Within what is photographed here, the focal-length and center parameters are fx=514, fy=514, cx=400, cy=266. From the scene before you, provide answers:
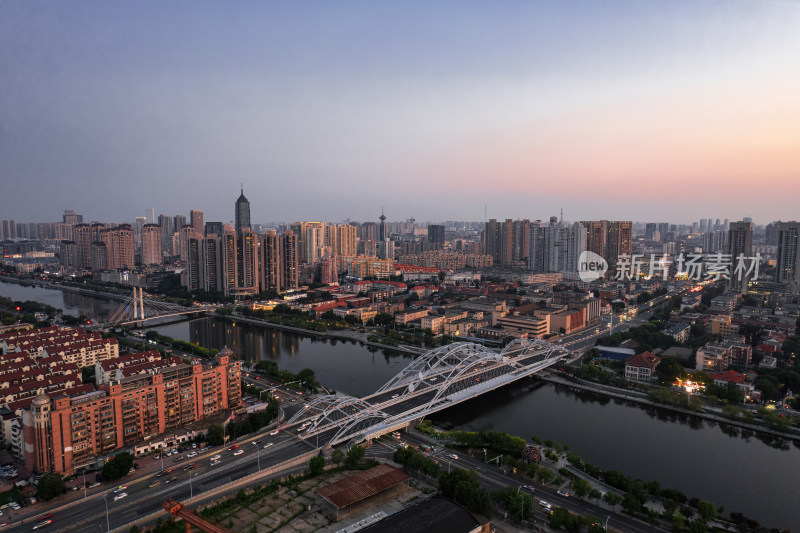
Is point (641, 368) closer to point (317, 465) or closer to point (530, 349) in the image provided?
point (530, 349)

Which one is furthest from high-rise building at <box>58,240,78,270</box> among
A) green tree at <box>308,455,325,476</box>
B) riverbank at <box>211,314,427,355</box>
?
green tree at <box>308,455,325,476</box>

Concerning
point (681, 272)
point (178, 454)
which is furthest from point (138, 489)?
point (681, 272)

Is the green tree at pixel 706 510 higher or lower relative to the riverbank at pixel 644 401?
higher

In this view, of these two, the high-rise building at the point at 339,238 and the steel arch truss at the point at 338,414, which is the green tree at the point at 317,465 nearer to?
the steel arch truss at the point at 338,414

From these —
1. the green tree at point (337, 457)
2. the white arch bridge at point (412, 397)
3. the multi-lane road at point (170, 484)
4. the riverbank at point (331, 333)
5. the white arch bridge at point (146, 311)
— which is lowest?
the riverbank at point (331, 333)

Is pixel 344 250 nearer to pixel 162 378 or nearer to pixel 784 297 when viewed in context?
pixel 784 297

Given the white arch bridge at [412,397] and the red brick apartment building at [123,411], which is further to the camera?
the white arch bridge at [412,397]

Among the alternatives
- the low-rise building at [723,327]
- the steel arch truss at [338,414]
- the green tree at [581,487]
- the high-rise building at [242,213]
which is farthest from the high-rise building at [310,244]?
the green tree at [581,487]

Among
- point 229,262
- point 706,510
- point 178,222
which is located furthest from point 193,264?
point 178,222
